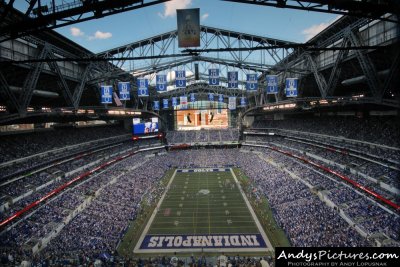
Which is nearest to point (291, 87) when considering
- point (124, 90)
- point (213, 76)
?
point (213, 76)

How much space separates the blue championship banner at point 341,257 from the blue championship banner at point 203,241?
15.0 meters

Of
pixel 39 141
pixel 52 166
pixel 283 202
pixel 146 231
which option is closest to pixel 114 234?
pixel 146 231

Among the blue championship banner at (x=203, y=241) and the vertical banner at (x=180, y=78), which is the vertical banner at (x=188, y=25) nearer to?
the vertical banner at (x=180, y=78)

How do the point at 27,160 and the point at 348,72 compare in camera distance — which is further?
the point at 27,160

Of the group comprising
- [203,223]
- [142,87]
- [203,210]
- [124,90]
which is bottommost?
[203,223]

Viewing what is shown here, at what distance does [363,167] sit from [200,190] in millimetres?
21787

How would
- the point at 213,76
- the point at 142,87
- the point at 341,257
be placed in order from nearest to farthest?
the point at 341,257
the point at 142,87
the point at 213,76

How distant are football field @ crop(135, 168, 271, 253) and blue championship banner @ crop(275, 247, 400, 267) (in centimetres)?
1465

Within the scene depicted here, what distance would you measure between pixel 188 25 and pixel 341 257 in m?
14.0

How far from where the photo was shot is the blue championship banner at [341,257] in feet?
30.2

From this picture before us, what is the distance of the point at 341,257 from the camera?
9.70 meters

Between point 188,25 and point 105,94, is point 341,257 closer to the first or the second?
point 188,25

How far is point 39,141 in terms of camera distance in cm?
3838

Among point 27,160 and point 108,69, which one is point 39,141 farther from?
point 108,69
